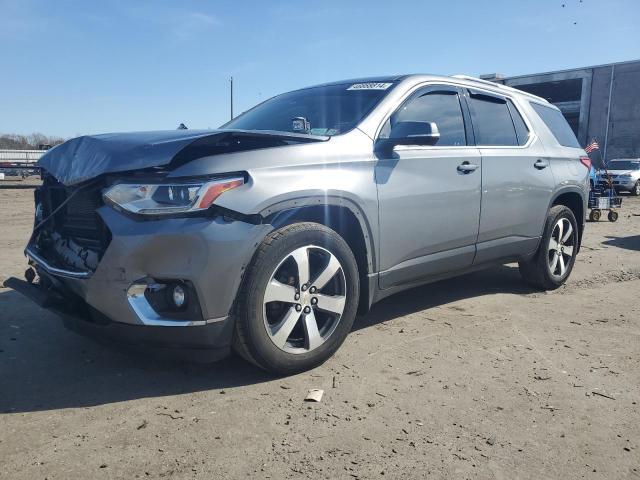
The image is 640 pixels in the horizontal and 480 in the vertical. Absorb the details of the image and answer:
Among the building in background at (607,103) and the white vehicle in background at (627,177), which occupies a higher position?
the building in background at (607,103)

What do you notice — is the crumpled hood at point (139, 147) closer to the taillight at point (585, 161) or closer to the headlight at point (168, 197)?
the headlight at point (168, 197)

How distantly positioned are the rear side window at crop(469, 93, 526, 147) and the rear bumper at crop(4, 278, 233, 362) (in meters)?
2.76

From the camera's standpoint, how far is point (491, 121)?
15.4 feet

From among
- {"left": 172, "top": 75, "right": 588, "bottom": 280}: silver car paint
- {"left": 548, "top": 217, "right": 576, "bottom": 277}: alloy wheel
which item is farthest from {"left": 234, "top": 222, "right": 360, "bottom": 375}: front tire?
{"left": 548, "top": 217, "right": 576, "bottom": 277}: alloy wheel

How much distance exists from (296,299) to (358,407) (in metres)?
0.68

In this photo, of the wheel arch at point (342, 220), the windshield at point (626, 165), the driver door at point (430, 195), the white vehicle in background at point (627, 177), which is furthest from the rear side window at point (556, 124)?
the windshield at point (626, 165)

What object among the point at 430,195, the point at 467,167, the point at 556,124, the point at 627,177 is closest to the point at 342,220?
the point at 430,195

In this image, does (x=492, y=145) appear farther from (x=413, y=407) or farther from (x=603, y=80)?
(x=603, y=80)

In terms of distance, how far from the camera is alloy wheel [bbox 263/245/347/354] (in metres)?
3.00

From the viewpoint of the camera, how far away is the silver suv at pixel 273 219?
2721 millimetres

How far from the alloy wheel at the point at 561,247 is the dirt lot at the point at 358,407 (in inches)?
43.8

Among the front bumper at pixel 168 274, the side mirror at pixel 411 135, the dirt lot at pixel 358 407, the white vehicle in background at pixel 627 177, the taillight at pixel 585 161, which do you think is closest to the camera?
the dirt lot at pixel 358 407

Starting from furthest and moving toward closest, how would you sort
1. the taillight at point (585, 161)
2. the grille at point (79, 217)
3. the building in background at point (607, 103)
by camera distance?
the building in background at point (607, 103)
the taillight at point (585, 161)
the grille at point (79, 217)

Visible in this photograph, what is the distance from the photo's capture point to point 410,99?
3.92 m
